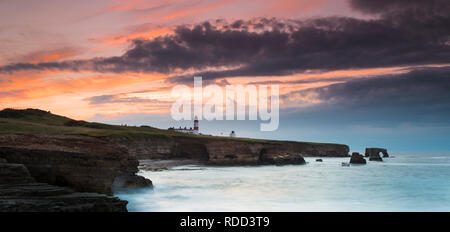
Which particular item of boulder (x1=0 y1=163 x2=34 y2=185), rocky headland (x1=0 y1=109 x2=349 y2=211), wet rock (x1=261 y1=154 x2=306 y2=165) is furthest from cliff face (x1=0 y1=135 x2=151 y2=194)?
wet rock (x1=261 y1=154 x2=306 y2=165)

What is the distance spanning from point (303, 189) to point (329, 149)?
87.9 meters

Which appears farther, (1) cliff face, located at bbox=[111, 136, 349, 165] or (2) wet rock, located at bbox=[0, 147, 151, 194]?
(1) cliff face, located at bbox=[111, 136, 349, 165]

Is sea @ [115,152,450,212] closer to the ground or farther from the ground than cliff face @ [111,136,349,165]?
closer to the ground

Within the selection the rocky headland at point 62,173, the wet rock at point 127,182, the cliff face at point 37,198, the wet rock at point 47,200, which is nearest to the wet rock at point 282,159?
the rocky headland at point 62,173

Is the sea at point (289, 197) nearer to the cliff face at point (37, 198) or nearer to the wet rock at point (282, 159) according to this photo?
the cliff face at point (37, 198)

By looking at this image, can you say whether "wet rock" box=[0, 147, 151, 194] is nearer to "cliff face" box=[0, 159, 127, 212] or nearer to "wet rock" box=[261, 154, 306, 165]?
"cliff face" box=[0, 159, 127, 212]

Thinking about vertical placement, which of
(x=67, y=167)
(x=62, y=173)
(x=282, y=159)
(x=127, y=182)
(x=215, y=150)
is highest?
(x=67, y=167)

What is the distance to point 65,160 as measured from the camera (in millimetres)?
15852

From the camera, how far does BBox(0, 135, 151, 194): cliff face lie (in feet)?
50.0

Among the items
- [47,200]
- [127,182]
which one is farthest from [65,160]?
[127,182]

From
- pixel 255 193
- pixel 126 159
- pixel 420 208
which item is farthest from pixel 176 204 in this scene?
pixel 420 208

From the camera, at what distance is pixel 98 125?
213 feet

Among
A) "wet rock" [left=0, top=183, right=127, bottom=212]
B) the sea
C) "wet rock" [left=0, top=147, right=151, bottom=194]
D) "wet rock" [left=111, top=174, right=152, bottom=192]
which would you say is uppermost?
"wet rock" [left=0, top=147, right=151, bottom=194]

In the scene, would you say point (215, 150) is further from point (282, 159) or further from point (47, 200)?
point (47, 200)
